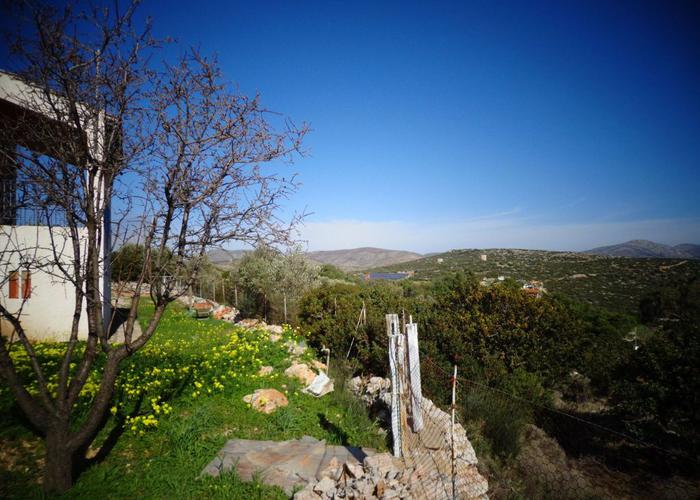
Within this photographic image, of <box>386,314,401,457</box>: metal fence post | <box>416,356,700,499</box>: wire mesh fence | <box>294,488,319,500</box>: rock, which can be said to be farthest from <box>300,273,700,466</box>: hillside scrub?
<box>294,488,319,500</box>: rock

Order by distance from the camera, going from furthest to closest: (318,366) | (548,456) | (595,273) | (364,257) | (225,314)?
1. (364,257)
2. (595,273)
3. (225,314)
4. (318,366)
5. (548,456)

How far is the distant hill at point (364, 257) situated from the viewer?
13012 cm

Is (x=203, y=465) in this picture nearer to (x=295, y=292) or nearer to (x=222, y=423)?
(x=222, y=423)

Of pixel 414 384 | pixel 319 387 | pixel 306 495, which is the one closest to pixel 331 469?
pixel 306 495

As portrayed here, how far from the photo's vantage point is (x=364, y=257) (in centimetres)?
14325

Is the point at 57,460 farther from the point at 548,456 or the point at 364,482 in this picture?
the point at 548,456

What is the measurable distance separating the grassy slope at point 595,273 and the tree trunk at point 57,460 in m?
35.0

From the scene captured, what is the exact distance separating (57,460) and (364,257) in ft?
460

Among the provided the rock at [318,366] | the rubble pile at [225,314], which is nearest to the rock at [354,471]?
the rock at [318,366]

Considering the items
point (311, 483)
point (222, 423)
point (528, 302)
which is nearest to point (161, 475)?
point (222, 423)

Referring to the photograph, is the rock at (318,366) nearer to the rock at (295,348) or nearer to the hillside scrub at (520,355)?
the rock at (295,348)

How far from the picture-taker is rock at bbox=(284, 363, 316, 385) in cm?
758

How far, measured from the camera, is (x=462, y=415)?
6.30 meters

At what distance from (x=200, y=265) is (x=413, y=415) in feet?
13.1
